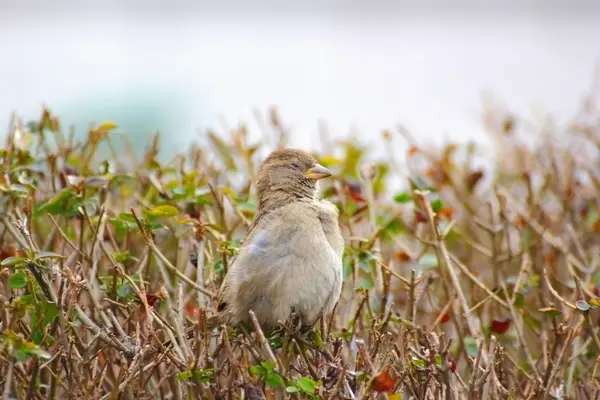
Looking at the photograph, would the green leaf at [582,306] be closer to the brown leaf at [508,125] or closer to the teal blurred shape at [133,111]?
the brown leaf at [508,125]

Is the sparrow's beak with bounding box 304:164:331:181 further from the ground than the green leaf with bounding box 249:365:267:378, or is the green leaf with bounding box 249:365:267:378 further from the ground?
the sparrow's beak with bounding box 304:164:331:181

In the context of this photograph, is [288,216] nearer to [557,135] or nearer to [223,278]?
[223,278]

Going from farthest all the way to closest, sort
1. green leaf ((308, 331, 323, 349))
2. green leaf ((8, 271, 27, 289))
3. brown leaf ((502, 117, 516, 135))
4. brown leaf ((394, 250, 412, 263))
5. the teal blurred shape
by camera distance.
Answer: the teal blurred shape < brown leaf ((502, 117, 516, 135)) < brown leaf ((394, 250, 412, 263)) < green leaf ((308, 331, 323, 349)) < green leaf ((8, 271, 27, 289))

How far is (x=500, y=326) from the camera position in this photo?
3.41 m

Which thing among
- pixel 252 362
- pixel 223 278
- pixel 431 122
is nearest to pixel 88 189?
pixel 223 278

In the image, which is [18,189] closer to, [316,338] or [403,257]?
Result: [316,338]

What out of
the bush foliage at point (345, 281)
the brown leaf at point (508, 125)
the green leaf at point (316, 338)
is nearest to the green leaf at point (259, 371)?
the bush foliage at point (345, 281)

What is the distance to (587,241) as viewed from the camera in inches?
172

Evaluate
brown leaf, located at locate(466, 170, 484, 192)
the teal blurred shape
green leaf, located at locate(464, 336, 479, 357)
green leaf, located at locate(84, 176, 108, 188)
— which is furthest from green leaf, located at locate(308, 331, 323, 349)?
the teal blurred shape

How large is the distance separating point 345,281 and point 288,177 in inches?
16.9

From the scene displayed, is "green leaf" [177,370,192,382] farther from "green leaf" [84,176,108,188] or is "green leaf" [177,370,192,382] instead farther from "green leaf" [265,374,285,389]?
"green leaf" [84,176,108,188]

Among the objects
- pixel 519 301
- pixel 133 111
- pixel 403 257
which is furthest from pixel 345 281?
pixel 133 111

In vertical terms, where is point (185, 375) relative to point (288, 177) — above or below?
below

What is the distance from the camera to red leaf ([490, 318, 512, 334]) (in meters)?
3.40
